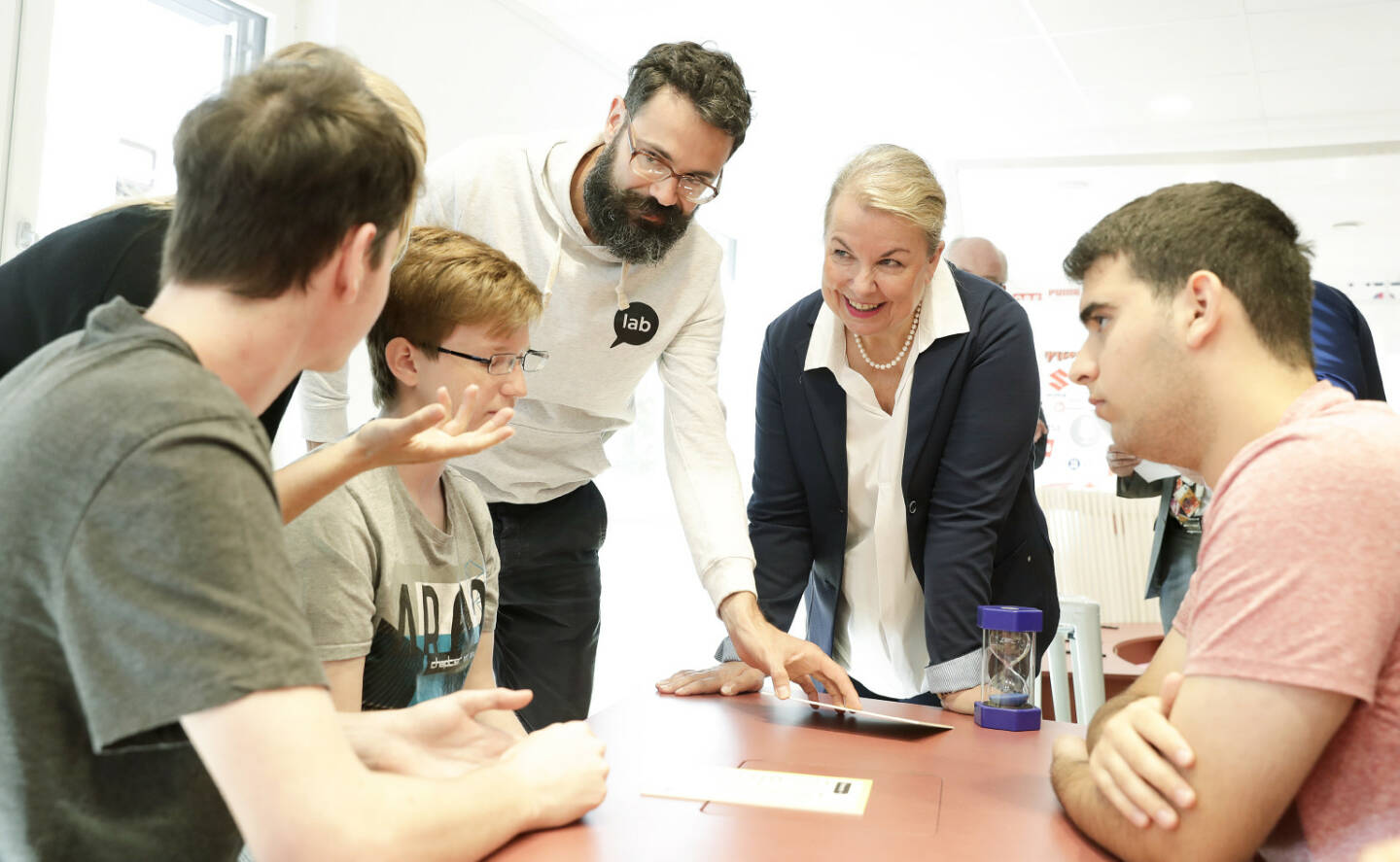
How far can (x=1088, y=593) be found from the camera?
14.2ft

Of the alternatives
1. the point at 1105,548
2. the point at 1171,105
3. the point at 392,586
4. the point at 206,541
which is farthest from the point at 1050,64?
the point at 206,541

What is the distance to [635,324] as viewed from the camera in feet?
7.23

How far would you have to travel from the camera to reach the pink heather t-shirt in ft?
2.95

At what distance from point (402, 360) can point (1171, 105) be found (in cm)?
518

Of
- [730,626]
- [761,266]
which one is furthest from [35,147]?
[761,266]

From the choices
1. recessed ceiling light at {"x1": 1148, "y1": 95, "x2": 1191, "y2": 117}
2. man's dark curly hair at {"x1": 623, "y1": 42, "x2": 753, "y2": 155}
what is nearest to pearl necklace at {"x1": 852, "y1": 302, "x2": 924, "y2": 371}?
man's dark curly hair at {"x1": 623, "y1": 42, "x2": 753, "y2": 155}

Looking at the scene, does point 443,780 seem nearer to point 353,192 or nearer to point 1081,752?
point 353,192

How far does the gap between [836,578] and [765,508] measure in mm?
188

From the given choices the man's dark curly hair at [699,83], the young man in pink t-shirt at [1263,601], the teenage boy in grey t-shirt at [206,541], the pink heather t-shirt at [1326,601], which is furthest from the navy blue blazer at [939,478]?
the teenage boy in grey t-shirt at [206,541]

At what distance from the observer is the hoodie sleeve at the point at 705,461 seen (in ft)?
6.40

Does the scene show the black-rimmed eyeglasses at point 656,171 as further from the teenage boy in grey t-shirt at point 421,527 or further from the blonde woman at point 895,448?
the teenage boy in grey t-shirt at point 421,527

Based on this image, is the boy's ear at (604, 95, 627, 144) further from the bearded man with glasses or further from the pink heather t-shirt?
the pink heather t-shirt

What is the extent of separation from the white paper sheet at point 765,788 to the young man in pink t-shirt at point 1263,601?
22 cm

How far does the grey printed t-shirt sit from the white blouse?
76cm
